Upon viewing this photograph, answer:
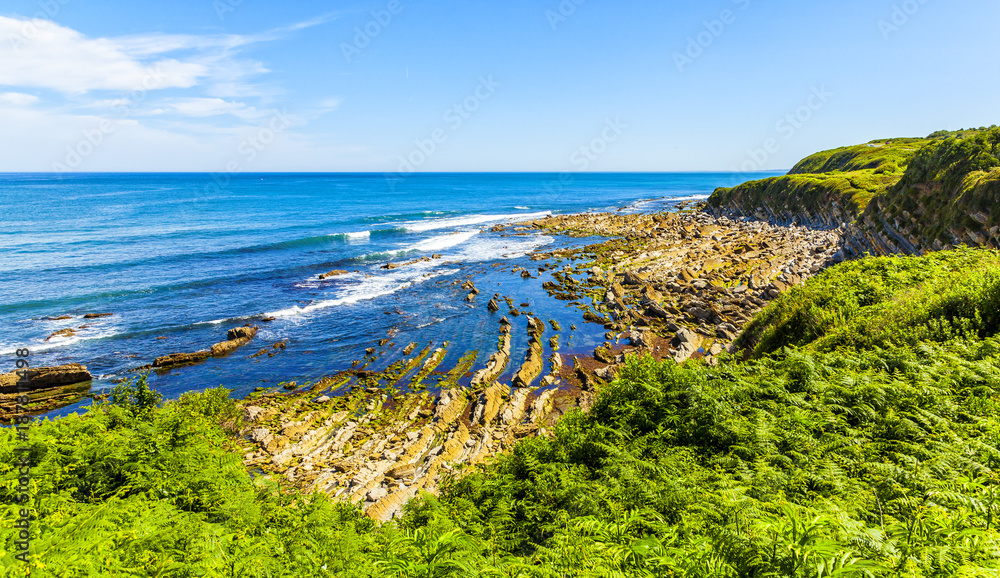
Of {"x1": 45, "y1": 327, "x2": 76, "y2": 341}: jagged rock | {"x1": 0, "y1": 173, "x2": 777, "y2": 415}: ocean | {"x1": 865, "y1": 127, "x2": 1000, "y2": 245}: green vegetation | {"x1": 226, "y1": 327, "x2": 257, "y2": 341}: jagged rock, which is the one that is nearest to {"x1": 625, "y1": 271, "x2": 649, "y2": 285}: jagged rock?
{"x1": 0, "y1": 173, "x2": 777, "y2": 415}: ocean

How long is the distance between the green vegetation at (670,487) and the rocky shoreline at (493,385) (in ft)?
16.8

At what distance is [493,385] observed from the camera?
23109 mm

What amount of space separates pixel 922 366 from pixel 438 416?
56.4 ft

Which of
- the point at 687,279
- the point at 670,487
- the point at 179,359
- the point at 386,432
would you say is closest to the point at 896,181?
the point at 687,279

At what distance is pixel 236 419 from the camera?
64.2 feet

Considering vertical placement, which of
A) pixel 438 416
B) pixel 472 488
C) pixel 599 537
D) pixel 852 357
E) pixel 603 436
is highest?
pixel 852 357

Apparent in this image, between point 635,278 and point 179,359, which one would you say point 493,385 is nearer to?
point 179,359

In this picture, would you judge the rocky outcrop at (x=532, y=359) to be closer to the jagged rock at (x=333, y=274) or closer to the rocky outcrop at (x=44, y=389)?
the rocky outcrop at (x=44, y=389)

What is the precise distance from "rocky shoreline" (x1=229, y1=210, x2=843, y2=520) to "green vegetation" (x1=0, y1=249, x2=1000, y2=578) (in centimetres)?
512

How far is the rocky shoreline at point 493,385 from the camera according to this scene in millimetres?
17406

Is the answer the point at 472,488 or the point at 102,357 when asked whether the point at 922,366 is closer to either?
the point at 472,488

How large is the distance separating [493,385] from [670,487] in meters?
15.9

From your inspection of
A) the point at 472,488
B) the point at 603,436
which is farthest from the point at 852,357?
the point at 472,488

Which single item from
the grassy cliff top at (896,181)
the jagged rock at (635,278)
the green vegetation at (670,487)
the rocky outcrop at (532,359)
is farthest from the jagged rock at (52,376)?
the grassy cliff top at (896,181)
